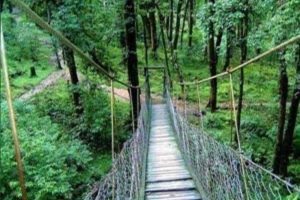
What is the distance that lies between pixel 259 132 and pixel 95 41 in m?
3.87

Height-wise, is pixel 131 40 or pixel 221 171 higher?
pixel 131 40

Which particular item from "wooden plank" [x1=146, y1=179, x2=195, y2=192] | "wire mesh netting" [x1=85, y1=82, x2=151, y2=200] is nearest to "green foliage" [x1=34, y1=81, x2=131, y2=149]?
"wooden plank" [x1=146, y1=179, x2=195, y2=192]

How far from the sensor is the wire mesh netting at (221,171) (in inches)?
79.8

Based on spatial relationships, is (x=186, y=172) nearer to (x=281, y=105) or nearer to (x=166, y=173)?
(x=166, y=173)

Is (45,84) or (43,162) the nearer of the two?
(43,162)

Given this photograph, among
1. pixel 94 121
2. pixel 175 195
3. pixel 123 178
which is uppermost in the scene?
pixel 123 178

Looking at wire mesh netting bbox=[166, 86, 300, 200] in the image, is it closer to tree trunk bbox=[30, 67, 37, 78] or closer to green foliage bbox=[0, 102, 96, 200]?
green foliage bbox=[0, 102, 96, 200]

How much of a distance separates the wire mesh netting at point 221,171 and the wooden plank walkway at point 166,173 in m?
0.11

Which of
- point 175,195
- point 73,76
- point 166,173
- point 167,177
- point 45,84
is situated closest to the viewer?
point 175,195

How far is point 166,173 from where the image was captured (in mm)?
4512

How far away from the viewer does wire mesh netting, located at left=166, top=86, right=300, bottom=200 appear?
6.65 ft

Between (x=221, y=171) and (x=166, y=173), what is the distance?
1768mm

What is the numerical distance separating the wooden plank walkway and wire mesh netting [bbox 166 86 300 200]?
0.37 ft

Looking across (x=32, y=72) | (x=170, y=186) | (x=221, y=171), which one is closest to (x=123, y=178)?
(x=221, y=171)
